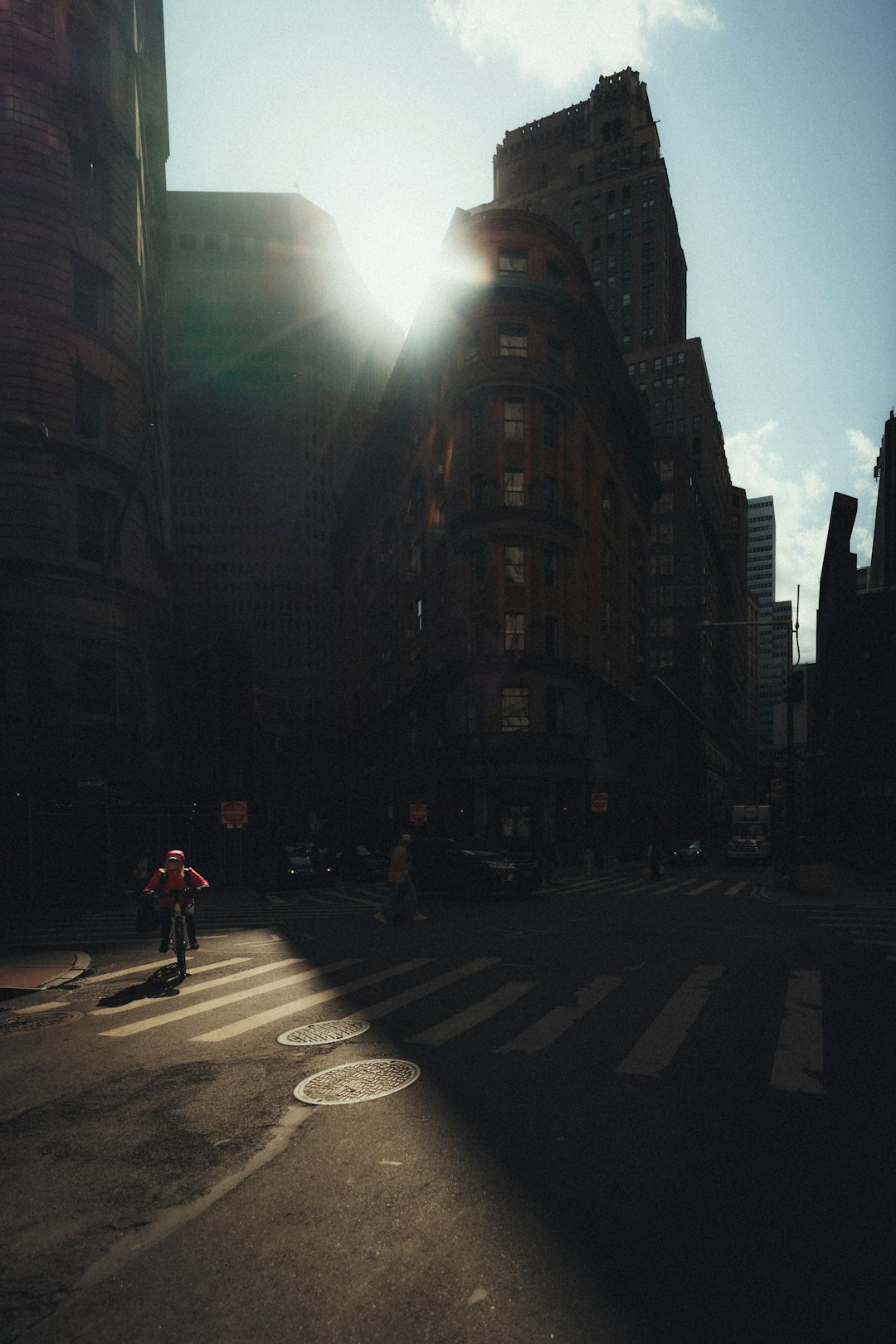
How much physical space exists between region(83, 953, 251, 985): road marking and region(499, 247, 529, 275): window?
4850 centimetres

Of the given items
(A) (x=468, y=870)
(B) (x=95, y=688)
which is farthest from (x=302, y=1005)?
(B) (x=95, y=688)

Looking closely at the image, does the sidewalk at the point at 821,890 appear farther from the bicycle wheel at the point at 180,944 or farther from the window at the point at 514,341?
the window at the point at 514,341

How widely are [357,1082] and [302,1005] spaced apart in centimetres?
347

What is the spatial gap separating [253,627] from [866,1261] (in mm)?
158021

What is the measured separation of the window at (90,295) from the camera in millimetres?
39219

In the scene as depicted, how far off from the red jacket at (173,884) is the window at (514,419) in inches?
1644

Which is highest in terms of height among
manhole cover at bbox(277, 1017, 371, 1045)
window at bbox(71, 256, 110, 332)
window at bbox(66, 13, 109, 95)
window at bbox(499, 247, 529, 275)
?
window at bbox(66, 13, 109, 95)

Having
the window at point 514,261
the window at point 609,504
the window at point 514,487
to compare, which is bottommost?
the window at point 514,487

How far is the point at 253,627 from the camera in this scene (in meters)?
157

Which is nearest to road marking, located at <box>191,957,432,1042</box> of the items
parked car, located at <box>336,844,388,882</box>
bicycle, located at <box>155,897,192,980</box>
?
bicycle, located at <box>155,897,192,980</box>

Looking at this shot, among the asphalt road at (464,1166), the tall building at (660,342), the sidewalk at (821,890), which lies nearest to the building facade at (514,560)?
the sidewalk at (821,890)

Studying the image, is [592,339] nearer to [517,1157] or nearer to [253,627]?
[517,1157]

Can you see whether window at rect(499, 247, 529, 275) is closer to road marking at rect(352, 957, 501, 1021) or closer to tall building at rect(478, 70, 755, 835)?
road marking at rect(352, 957, 501, 1021)

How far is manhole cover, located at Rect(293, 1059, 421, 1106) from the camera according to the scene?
6699mm
